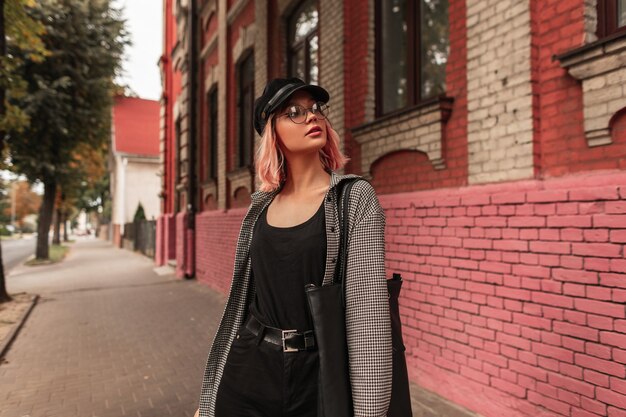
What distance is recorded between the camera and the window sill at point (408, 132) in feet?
12.6

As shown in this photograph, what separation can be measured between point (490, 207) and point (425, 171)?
0.96 meters

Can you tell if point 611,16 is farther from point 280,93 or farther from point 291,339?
point 291,339

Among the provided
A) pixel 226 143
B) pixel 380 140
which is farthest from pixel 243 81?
pixel 380 140

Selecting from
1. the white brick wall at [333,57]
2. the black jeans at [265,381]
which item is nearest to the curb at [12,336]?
the white brick wall at [333,57]

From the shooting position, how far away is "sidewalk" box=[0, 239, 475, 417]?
151 inches

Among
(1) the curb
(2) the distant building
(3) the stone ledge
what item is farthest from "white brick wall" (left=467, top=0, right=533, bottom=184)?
(2) the distant building

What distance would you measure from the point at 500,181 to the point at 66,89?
16.8 metres

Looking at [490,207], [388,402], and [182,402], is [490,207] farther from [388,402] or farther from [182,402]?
[182,402]

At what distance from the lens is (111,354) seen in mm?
5344

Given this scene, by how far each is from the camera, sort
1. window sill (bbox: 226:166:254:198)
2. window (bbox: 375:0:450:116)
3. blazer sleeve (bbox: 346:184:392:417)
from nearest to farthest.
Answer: blazer sleeve (bbox: 346:184:392:417) → window (bbox: 375:0:450:116) → window sill (bbox: 226:166:254:198)

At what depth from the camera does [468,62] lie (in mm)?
3568

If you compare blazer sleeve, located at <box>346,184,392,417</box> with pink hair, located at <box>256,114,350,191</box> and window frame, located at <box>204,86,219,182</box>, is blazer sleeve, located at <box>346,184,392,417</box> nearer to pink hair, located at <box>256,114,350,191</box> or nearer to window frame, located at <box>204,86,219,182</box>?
pink hair, located at <box>256,114,350,191</box>

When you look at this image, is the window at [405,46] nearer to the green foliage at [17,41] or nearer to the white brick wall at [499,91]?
the white brick wall at [499,91]

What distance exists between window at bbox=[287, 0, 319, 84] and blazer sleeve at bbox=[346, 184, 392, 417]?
5.54 m
